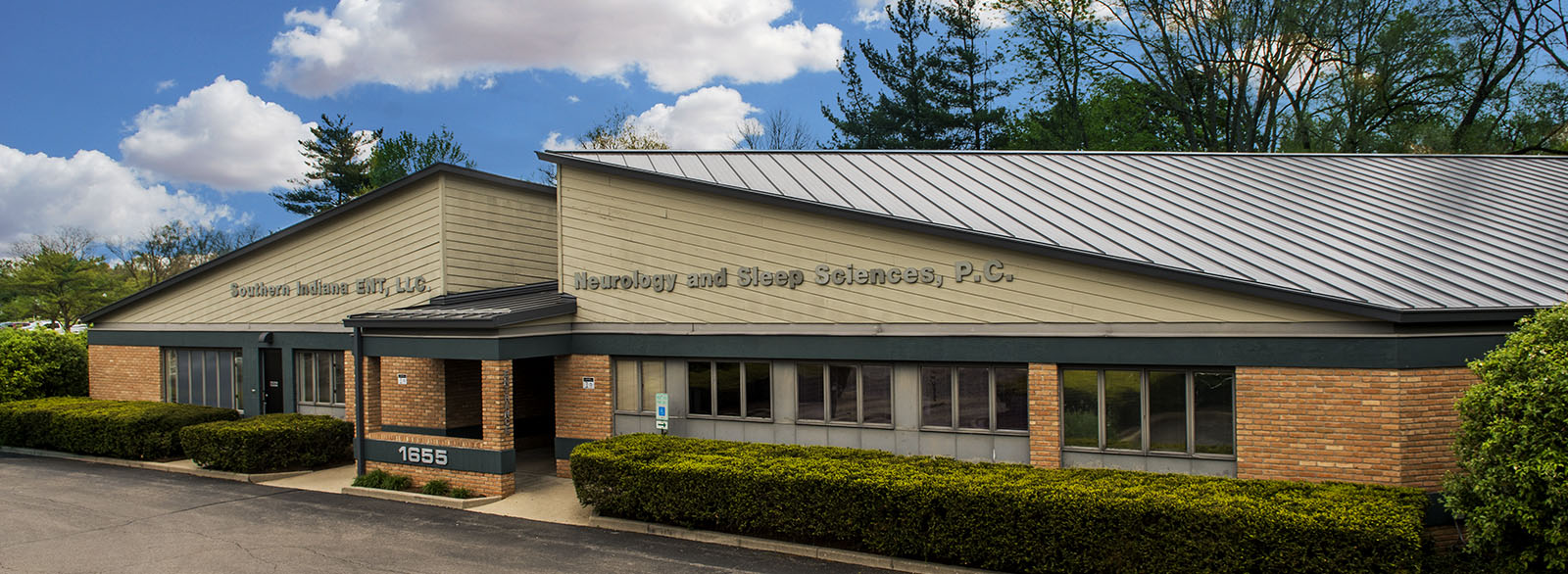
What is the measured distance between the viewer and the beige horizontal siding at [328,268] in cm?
1932

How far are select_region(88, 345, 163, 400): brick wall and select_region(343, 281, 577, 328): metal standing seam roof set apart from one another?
366 inches

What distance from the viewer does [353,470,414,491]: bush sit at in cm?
1627

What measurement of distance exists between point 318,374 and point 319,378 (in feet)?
0.33

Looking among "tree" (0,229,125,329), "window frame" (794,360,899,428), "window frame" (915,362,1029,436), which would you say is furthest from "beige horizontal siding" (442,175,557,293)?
"tree" (0,229,125,329)

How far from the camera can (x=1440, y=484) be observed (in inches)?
428

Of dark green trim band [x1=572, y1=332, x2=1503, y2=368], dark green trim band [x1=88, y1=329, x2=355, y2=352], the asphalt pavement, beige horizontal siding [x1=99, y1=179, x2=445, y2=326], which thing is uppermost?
beige horizontal siding [x1=99, y1=179, x2=445, y2=326]

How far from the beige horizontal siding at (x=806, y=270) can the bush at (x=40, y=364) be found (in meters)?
17.2

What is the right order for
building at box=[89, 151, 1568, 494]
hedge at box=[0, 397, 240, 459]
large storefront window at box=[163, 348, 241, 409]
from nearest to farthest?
1. building at box=[89, 151, 1568, 494]
2. hedge at box=[0, 397, 240, 459]
3. large storefront window at box=[163, 348, 241, 409]

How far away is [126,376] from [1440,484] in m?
28.3

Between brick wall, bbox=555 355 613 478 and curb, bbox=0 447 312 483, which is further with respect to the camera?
curb, bbox=0 447 312 483

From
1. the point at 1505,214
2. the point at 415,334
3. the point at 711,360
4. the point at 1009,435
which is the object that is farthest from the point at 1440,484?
the point at 415,334

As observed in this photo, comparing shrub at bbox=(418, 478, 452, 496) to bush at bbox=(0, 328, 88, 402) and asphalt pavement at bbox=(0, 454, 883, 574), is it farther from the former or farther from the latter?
bush at bbox=(0, 328, 88, 402)

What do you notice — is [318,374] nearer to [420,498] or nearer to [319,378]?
[319,378]

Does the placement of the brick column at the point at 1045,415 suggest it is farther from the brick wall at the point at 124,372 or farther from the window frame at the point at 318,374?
the brick wall at the point at 124,372
